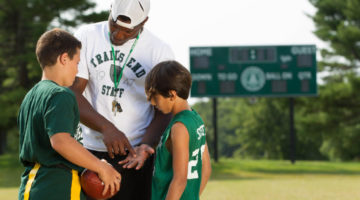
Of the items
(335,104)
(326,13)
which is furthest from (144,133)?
(326,13)

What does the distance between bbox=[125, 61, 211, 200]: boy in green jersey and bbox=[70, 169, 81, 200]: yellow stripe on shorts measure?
15.2 inches

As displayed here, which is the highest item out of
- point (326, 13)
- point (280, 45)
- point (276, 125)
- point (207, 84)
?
point (326, 13)

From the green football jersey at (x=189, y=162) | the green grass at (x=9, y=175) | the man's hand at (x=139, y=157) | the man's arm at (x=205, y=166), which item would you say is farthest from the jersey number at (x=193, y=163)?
the green grass at (x=9, y=175)

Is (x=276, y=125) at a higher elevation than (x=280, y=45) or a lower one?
lower

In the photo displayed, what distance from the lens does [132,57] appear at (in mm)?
2959

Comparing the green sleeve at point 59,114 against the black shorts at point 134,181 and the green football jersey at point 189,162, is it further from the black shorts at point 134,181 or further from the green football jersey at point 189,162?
the black shorts at point 134,181

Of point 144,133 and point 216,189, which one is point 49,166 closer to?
point 144,133

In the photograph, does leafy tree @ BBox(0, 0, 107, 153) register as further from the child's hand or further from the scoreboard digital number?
the child's hand

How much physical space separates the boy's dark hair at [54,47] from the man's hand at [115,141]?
0.48 meters

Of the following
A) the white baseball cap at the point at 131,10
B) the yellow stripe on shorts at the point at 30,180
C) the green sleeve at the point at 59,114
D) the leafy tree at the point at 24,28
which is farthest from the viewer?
the leafy tree at the point at 24,28

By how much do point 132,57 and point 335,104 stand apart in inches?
1104

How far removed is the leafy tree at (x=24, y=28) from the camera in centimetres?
2238

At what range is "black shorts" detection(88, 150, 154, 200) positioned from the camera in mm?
2969

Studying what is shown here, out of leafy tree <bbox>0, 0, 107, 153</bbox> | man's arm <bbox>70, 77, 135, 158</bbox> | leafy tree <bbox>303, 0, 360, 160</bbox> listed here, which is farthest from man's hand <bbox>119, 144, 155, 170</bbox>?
leafy tree <bbox>303, 0, 360, 160</bbox>
